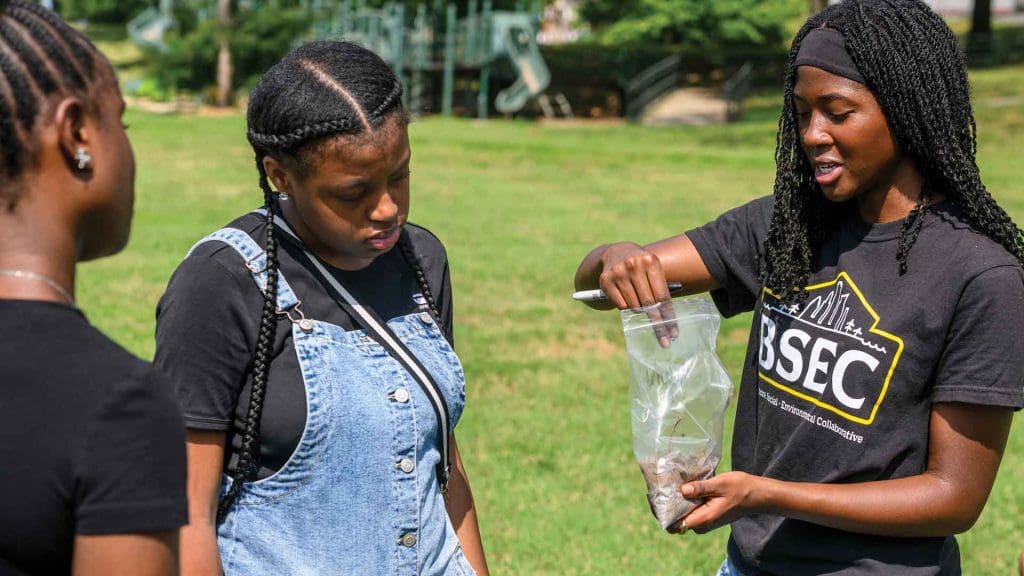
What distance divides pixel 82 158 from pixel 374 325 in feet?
3.26

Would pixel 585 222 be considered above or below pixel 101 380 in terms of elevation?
below

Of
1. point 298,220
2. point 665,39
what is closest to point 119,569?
point 298,220

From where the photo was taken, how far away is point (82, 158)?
1.78 metres

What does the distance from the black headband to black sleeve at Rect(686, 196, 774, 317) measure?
433 mm

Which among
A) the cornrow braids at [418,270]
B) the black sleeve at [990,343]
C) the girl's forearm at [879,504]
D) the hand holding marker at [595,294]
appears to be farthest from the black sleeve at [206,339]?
the black sleeve at [990,343]

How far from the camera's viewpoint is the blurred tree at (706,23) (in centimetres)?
4431

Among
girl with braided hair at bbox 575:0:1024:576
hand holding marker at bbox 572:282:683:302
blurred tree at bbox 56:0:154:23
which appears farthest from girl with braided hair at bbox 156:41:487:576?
blurred tree at bbox 56:0:154:23

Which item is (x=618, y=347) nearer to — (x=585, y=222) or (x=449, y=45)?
(x=585, y=222)

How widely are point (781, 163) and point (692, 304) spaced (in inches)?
16.1

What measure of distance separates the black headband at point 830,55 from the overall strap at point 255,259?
1.24m

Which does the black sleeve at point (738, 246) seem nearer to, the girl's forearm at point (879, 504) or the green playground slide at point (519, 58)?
the girl's forearm at point (879, 504)

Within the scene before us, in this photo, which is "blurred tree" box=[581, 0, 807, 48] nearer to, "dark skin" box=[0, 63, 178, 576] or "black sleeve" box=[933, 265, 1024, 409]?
"black sleeve" box=[933, 265, 1024, 409]

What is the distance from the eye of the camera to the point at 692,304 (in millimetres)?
2998

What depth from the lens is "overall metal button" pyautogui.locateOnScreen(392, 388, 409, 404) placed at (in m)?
2.62
